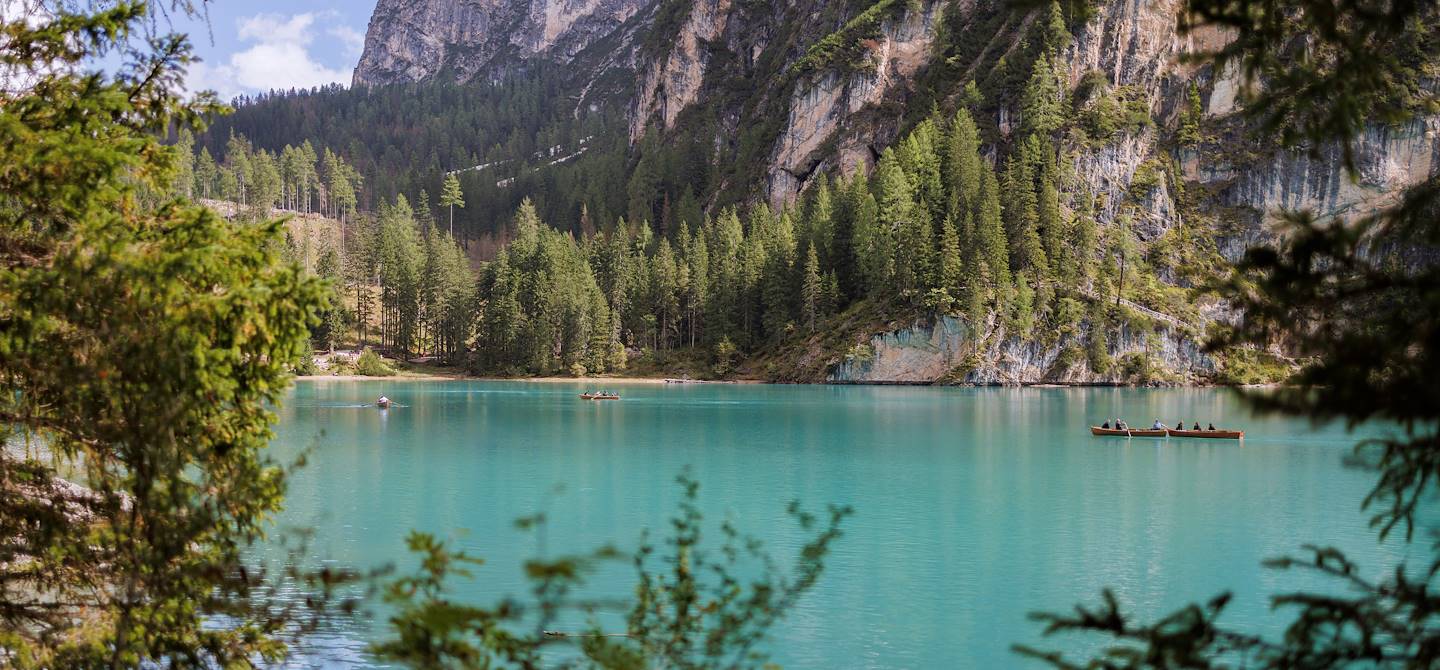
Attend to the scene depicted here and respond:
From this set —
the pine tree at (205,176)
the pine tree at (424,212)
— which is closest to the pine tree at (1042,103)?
the pine tree at (424,212)

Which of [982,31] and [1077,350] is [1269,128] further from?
[982,31]

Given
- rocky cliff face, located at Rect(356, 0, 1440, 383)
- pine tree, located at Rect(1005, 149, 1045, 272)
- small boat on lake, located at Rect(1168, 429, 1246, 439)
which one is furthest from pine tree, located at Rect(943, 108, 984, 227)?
small boat on lake, located at Rect(1168, 429, 1246, 439)

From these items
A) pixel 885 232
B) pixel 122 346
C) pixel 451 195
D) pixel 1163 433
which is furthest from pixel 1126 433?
pixel 451 195

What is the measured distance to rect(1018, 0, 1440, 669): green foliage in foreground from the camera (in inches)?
182

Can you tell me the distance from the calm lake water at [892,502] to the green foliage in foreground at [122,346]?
47.5 inches

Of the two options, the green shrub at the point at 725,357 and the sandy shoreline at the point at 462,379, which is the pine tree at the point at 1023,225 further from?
the sandy shoreline at the point at 462,379

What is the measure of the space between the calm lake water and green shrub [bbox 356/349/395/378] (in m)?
51.1

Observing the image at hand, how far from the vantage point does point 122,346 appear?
7.80 meters

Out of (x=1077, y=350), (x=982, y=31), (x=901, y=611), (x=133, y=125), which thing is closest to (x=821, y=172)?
(x=982, y=31)

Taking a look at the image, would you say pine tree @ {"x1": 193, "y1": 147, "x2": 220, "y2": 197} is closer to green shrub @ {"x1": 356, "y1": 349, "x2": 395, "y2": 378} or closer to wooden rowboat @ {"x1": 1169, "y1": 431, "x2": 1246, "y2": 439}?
green shrub @ {"x1": 356, "y1": 349, "x2": 395, "y2": 378}

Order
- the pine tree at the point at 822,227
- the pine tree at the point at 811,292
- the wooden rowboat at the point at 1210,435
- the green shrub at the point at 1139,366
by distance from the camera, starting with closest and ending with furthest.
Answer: the wooden rowboat at the point at 1210,435 < the green shrub at the point at 1139,366 < the pine tree at the point at 811,292 < the pine tree at the point at 822,227

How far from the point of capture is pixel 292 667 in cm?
1769

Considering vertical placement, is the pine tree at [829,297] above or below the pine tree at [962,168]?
below

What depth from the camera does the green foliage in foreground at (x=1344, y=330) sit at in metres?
4.62
